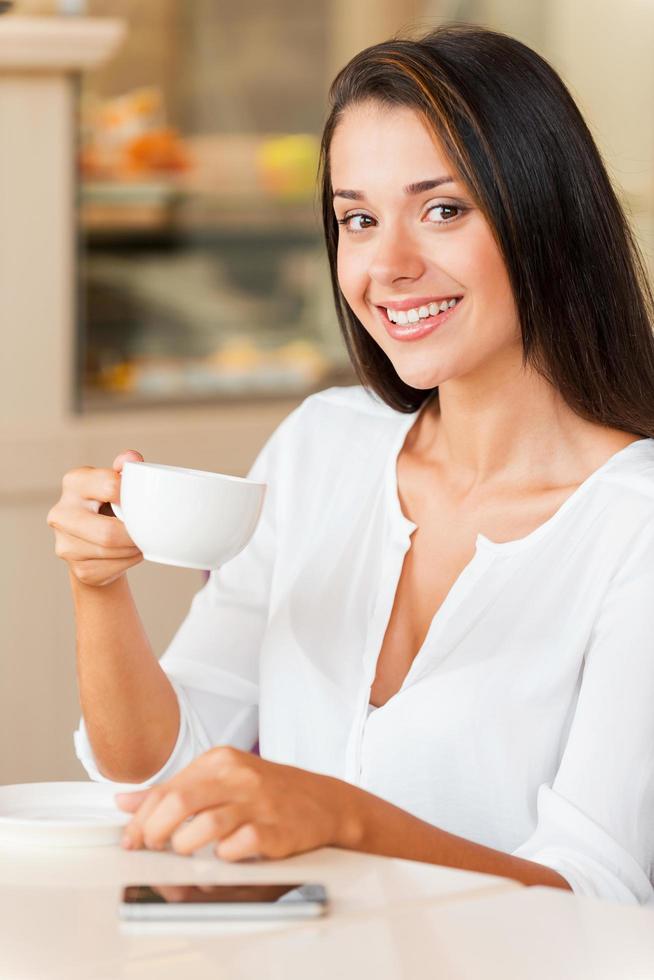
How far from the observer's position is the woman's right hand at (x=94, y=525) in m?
1.10

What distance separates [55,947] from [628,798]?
0.58m

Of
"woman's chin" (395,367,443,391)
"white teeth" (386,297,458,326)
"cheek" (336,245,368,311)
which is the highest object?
"cheek" (336,245,368,311)

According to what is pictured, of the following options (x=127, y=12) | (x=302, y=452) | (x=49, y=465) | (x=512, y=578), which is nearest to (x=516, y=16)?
(x=127, y=12)

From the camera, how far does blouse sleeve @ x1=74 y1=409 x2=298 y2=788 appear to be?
4.63 ft

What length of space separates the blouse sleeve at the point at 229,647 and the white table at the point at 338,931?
583 millimetres

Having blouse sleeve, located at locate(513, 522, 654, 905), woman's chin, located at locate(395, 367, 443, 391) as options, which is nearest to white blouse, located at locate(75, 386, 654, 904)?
blouse sleeve, located at locate(513, 522, 654, 905)

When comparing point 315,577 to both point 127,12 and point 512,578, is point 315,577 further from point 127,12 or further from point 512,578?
point 127,12

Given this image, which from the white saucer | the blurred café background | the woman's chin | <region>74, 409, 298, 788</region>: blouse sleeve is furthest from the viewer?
the blurred café background

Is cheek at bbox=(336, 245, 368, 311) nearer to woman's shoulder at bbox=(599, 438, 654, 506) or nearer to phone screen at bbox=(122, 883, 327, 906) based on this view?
woman's shoulder at bbox=(599, 438, 654, 506)

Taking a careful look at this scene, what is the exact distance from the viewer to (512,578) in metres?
1.27

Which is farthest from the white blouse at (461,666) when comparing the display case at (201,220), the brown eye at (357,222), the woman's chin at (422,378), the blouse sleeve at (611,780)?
the display case at (201,220)

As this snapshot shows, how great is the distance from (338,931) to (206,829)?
14 cm

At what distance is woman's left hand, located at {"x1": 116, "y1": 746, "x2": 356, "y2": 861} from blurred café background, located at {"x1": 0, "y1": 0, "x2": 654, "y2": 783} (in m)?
1.63

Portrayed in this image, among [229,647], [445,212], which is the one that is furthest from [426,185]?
[229,647]
